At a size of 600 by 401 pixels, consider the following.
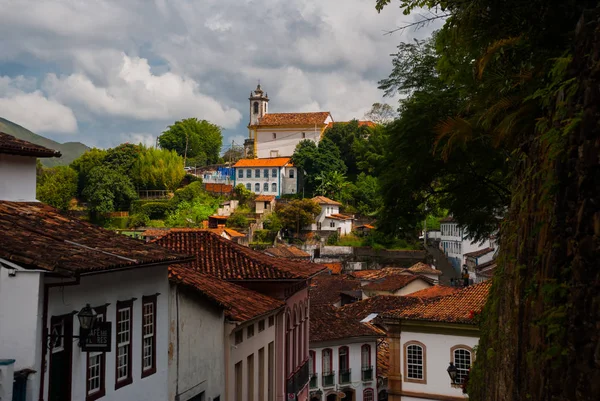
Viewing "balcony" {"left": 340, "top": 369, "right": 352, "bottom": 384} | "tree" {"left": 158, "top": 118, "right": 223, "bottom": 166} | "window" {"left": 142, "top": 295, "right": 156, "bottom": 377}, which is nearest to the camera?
"window" {"left": 142, "top": 295, "right": 156, "bottom": 377}

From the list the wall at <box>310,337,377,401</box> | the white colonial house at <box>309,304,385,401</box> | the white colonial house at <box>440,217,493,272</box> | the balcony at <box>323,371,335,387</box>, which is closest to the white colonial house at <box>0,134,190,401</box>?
the white colonial house at <box>309,304,385,401</box>

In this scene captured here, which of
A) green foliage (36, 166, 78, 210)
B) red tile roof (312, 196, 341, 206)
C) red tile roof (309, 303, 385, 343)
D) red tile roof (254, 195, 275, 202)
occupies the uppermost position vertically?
green foliage (36, 166, 78, 210)

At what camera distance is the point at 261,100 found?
382 ft

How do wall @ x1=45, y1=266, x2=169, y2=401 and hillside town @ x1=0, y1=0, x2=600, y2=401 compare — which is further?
wall @ x1=45, y1=266, x2=169, y2=401

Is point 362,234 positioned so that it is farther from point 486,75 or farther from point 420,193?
point 486,75

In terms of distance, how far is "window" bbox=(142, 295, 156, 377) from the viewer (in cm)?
1272

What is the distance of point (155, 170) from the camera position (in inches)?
3553

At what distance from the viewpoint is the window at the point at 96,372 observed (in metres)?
10.8

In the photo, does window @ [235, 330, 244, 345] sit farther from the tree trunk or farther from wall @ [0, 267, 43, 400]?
the tree trunk

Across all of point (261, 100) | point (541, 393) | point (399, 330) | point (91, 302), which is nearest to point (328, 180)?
point (261, 100)

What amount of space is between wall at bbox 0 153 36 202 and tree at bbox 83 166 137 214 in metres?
76.4

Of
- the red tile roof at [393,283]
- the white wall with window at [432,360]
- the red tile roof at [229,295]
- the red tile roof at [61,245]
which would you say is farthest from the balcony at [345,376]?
the red tile roof at [61,245]

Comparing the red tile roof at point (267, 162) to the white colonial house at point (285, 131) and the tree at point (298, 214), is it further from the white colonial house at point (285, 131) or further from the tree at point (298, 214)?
the tree at point (298, 214)

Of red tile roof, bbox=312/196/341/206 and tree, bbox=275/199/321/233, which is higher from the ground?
red tile roof, bbox=312/196/341/206
